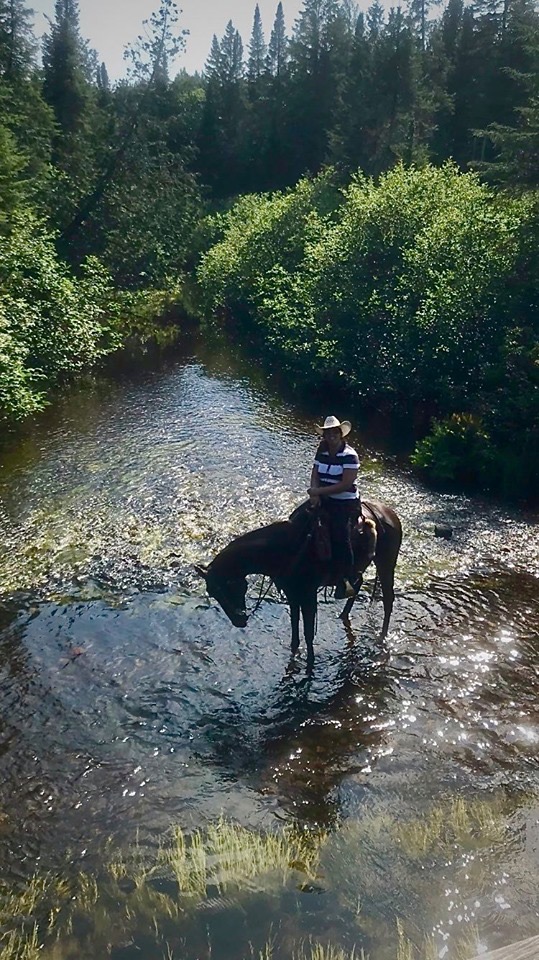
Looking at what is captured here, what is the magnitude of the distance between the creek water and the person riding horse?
1.49m

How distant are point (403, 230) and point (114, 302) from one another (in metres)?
13.3

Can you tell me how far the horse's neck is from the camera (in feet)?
26.9

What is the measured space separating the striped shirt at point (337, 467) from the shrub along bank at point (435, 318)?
261 inches

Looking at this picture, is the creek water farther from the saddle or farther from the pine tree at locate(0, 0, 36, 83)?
the pine tree at locate(0, 0, 36, 83)

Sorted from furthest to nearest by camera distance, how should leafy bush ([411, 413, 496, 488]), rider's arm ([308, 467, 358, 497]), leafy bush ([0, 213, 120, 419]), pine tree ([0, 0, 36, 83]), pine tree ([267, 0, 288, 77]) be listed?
pine tree ([267, 0, 288, 77]), pine tree ([0, 0, 36, 83]), leafy bush ([0, 213, 120, 419]), leafy bush ([411, 413, 496, 488]), rider's arm ([308, 467, 358, 497])

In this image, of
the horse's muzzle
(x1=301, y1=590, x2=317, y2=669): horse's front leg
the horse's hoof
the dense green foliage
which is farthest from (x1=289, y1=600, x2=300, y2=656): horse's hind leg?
the dense green foliage

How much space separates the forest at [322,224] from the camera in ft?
54.3

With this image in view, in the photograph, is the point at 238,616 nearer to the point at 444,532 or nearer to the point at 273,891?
the point at 273,891

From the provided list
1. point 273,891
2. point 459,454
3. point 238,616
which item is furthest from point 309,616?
point 459,454

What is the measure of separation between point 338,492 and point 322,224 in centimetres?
2224

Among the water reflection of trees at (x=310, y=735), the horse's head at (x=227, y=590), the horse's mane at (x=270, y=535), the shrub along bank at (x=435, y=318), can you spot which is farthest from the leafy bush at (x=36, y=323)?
the water reflection of trees at (x=310, y=735)

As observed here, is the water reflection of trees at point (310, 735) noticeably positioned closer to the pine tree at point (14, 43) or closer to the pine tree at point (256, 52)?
the pine tree at point (14, 43)

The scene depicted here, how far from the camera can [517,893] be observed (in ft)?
17.4

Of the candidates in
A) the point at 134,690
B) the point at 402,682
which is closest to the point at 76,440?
the point at 134,690
